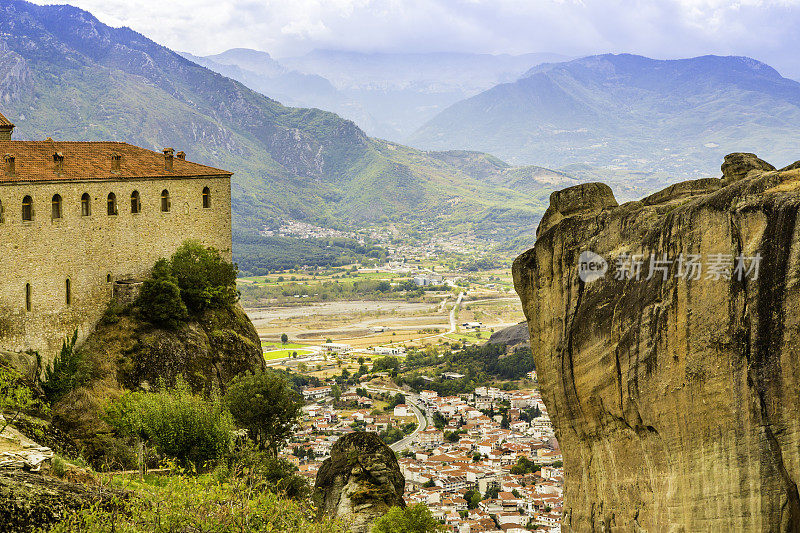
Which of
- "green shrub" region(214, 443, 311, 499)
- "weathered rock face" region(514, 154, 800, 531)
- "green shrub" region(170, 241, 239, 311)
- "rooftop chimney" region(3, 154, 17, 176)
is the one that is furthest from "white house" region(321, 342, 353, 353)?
"weathered rock face" region(514, 154, 800, 531)

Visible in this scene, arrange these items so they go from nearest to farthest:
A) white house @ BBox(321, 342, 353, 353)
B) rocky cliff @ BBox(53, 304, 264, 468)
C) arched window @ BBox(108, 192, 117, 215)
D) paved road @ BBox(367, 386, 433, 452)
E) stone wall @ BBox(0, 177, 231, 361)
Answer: rocky cliff @ BBox(53, 304, 264, 468) < stone wall @ BBox(0, 177, 231, 361) < arched window @ BBox(108, 192, 117, 215) < paved road @ BBox(367, 386, 433, 452) < white house @ BBox(321, 342, 353, 353)

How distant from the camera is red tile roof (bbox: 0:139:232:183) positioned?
1377 inches

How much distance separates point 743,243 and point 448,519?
47.5 meters

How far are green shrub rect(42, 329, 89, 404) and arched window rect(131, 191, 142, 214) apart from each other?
6.04m

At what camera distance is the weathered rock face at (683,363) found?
17.1 meters

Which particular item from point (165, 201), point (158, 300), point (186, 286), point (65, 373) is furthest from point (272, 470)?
point (165, 201)

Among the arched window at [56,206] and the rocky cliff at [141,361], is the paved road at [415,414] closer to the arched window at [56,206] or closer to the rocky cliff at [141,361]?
the rocky cliff at [141,361]

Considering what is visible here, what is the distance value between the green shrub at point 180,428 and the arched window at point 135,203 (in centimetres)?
930

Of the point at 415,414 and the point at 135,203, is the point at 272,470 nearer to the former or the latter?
the point at 135,203

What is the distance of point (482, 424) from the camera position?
97375 mm

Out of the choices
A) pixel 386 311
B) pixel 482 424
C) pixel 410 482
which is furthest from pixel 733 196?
pixel 386 311

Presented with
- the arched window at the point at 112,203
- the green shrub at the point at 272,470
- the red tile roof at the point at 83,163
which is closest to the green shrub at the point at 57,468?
the green shrub at the point at 272,470

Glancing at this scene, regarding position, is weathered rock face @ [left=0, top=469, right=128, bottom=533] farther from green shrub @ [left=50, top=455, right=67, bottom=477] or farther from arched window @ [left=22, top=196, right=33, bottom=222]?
arched window @ [left=22, top=196, right=33, bottom=222]

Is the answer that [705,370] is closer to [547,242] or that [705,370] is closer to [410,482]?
[547,242]
